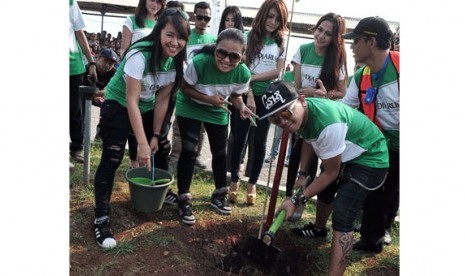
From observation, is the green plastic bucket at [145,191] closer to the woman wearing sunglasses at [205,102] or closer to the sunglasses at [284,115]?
the woman wearing sunglasses at [205,102]

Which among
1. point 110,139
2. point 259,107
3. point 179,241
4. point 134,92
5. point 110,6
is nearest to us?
point 134,92

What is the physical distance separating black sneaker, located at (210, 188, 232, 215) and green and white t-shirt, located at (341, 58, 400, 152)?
1.43 m

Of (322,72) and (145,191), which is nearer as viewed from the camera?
(145,191)

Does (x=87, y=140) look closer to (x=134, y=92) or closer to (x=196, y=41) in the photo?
(x=134, y=92)

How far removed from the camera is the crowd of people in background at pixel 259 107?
2783 mm

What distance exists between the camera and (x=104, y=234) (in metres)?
3.02

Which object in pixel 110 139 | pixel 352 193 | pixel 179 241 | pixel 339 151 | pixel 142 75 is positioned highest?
pixel 142 75

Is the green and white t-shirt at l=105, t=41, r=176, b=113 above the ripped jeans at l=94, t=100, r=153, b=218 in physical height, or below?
above

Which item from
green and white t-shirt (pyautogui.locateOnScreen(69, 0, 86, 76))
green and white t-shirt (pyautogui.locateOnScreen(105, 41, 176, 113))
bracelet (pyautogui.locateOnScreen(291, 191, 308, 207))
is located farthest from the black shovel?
green and white t-shirt (pyautogui.locateOnScreen(69, 0, 86, 76))

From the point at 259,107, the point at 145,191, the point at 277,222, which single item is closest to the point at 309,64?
the point at 259,107

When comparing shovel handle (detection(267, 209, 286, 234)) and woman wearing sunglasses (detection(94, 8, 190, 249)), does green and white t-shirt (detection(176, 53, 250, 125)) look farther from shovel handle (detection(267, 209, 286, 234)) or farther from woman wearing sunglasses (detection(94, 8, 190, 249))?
shovel handle (detection(267, 209, 286, 234))

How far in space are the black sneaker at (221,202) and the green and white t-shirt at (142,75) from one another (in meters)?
1.10

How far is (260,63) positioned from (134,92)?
167 centimetres

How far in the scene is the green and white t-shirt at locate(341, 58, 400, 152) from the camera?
10.1 ft
